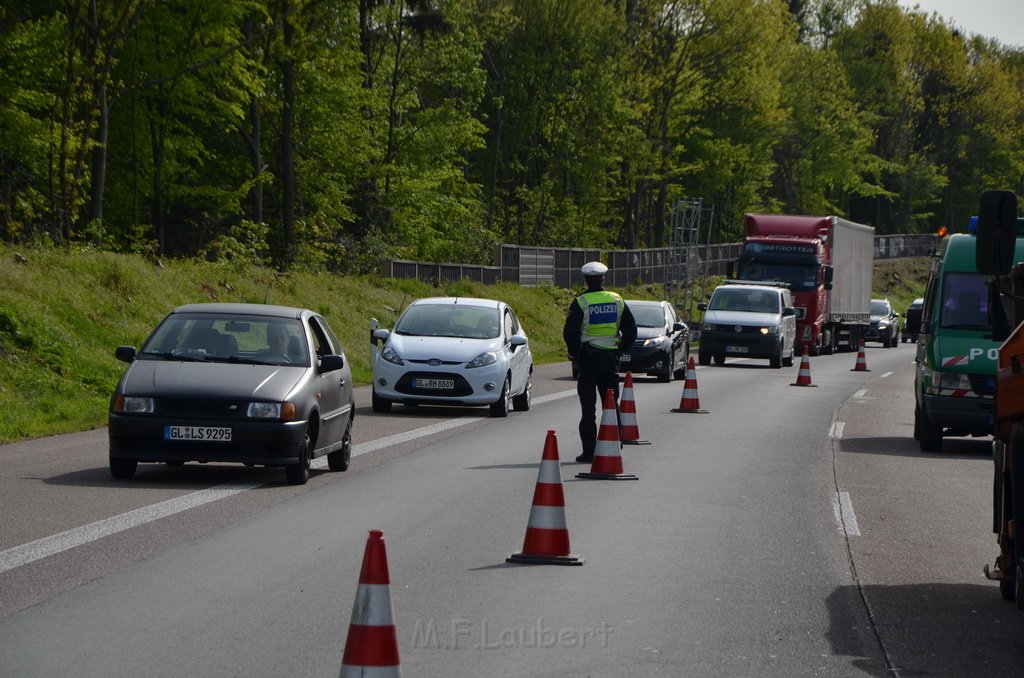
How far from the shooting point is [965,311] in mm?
18516

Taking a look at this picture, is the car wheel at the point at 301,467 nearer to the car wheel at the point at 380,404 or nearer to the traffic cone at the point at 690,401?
the car wheel at the point at 380,404

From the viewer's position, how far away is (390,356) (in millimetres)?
21750

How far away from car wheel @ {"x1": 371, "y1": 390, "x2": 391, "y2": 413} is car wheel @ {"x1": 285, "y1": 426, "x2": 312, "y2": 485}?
27.8 ft

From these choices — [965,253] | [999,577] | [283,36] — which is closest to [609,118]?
[283,36]

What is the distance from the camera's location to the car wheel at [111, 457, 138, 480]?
515 inches

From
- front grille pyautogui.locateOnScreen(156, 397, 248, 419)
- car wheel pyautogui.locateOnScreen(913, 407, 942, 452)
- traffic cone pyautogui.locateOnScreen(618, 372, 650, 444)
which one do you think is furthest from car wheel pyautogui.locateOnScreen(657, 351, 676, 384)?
front grille pyautogui.locateOnScreen(156, 397, 248, 419)

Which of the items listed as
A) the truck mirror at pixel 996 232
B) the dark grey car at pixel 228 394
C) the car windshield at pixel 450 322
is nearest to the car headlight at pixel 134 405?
the dark grey car at pixel 228 394

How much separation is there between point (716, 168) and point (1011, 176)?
129ft

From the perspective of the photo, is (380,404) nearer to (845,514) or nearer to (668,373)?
(845,514)

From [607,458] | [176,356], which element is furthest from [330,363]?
[607,458]

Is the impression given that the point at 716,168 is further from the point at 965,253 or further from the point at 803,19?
the point at 965,253

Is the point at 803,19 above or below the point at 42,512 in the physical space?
above

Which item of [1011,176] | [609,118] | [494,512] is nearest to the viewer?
[494,512]

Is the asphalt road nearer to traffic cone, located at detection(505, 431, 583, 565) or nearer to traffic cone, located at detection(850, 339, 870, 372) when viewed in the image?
traffic cone, located at detection(505, 431, 583, 565)
